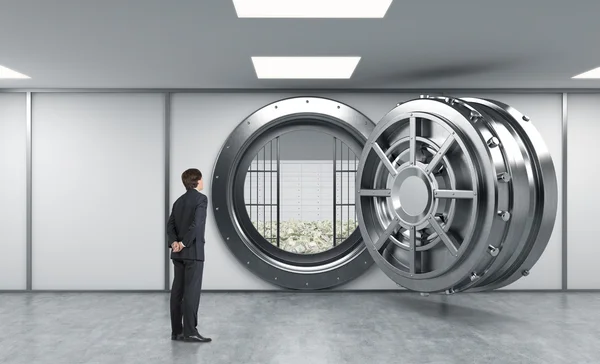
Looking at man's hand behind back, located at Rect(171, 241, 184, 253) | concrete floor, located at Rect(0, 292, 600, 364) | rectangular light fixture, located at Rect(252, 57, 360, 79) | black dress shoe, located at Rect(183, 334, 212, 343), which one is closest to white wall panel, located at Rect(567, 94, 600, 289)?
concrete floor, located at Rect(0, 292, 600, 364)

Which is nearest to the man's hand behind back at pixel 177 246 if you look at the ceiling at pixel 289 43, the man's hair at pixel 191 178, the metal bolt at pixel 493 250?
the man's hair at pixel 191 178

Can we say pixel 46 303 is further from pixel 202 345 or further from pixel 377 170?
pixel 377 170

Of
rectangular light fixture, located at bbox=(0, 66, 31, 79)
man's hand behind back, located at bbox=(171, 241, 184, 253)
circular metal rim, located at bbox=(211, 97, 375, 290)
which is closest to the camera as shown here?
man's hand behind back, located at bbox=(171, 241, 184, 253)

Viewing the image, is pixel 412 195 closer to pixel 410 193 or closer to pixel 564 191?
pixel 410 193

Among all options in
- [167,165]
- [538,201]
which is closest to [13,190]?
[167,165]

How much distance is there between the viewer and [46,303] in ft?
19.0

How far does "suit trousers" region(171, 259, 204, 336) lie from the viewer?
4.35 metres

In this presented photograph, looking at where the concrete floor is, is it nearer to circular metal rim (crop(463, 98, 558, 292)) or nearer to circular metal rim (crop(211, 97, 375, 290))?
circular metal rim (crop(211, 97, 375, 290))

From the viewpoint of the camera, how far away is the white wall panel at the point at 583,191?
6.45m

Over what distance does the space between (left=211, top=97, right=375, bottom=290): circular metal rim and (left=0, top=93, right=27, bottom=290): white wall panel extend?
239 cm

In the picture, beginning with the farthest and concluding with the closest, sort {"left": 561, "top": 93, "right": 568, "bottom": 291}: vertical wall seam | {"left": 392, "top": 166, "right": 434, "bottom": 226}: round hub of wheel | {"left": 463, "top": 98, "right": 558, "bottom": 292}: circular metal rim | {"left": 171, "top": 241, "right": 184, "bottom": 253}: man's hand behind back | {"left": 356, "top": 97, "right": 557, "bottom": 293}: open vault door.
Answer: {"left": 561, "top": 93, "right": 568, "bottom": 291}: vertical wall seam → {"left": 392, "top": 166, "right": 434, "bottom": 226}: round hub of wheel → {"left": 463, "top": 98, "right": 558, "bottom": 292}: circular metal rim → {"left": 356, "top": 97, "right": 557, "bottom": 293}: open vault door → {"left": 171, "top": 241, "right": 184, "bottom": 253}: man's hand behind back

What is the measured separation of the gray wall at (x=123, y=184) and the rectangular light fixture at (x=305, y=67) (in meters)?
0.77

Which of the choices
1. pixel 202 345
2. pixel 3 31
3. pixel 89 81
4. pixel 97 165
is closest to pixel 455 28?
pixel 202 345

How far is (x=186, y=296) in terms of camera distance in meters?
4.35
